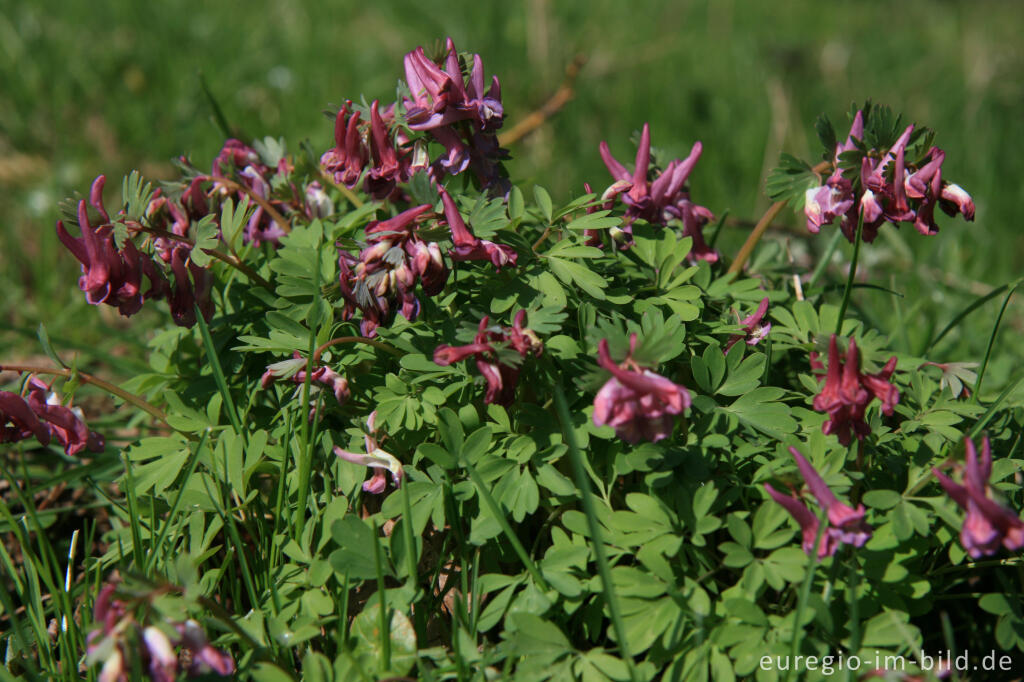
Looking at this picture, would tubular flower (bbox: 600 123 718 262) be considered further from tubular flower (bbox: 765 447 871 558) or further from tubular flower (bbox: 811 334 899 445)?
tubular flower (bbox: 765 447 871 558)

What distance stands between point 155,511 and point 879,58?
797 centimetres

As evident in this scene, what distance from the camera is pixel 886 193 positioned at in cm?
192

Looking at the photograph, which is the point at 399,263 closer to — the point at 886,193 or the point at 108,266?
the point at 108,266

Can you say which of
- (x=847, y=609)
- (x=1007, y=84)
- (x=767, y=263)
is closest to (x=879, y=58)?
(x=1007, y=84)

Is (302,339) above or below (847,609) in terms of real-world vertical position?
above

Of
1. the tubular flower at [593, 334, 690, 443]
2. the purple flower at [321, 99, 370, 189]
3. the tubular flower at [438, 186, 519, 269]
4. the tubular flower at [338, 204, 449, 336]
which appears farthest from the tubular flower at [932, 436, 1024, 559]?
the purple flower at [321, 99, 370, 189]

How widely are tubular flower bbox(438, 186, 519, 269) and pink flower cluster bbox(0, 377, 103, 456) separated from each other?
1.10m

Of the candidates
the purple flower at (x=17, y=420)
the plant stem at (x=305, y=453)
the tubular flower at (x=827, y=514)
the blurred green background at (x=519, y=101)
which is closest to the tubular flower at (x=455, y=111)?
the plant stem at (x=305, y=453)

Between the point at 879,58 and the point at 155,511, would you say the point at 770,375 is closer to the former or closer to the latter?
the point at 155,511

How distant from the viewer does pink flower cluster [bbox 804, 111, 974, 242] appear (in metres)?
1.89

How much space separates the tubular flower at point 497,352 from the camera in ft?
5.70

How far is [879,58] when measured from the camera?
7.90 m

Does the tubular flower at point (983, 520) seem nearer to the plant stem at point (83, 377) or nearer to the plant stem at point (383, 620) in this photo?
the plant stem at point (383, 620)

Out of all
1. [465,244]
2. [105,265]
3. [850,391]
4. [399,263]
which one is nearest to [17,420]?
[105,265]
